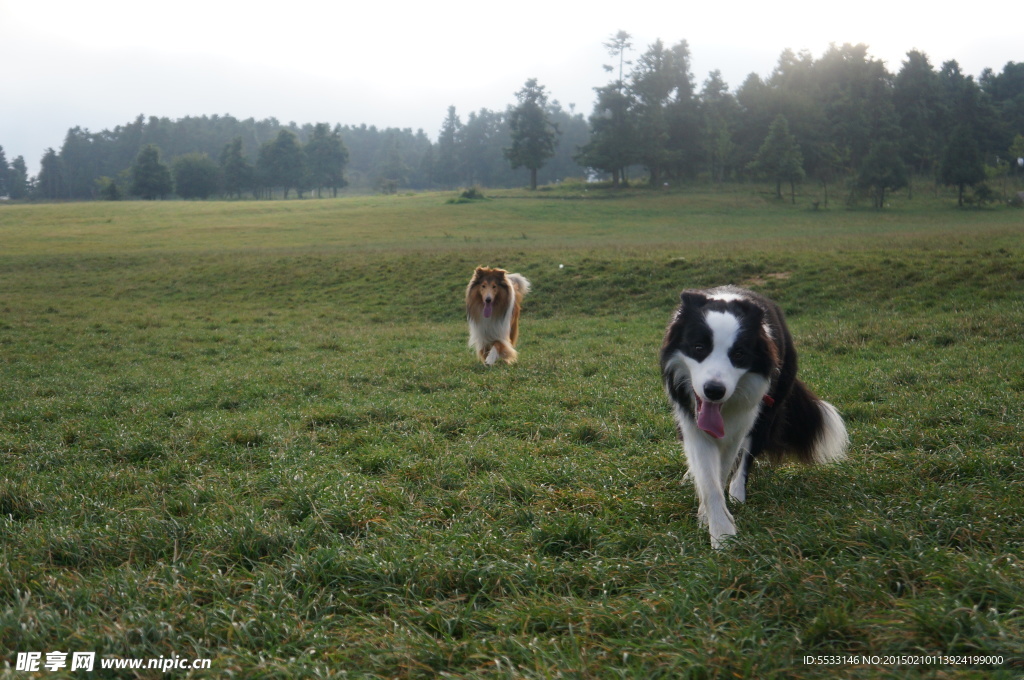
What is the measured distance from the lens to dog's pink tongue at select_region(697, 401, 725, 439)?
15.6 feet

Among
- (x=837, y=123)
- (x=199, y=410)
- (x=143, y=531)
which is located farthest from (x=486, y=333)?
(x=837, y=123)

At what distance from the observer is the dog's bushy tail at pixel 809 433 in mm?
5984

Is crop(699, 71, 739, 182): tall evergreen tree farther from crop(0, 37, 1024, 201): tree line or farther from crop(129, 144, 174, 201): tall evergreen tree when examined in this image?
crop(129, 144, 174, 201): tall evergreen tree

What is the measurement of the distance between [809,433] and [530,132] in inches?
3618

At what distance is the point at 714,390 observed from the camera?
4.56 meters

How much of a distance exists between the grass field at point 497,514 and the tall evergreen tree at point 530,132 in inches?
3151

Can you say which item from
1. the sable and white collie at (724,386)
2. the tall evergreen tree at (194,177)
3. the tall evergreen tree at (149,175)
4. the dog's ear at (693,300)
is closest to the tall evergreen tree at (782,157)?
the sable and white collie at (724,386)

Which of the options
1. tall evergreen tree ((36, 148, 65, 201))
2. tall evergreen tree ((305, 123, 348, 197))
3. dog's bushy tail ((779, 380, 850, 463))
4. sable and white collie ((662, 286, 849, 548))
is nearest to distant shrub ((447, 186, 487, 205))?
tall evergreen tree ((305, 123, 348, 197))

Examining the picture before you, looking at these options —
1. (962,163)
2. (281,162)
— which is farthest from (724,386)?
(281,162)

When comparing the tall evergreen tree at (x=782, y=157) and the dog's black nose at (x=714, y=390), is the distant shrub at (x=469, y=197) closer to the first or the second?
the tall evergreen tree at (x=782, y=157)

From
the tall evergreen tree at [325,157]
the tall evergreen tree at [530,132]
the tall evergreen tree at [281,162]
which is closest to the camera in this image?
the tall evergreen tree at [530,132]

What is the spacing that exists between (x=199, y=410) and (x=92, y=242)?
135ft

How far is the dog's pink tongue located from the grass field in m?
0.65

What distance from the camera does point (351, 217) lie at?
197ft
